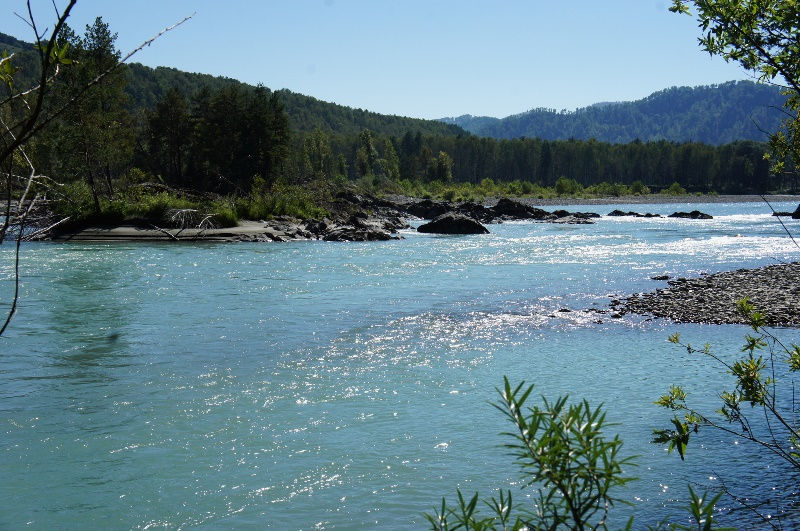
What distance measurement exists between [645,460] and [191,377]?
27.1 ft

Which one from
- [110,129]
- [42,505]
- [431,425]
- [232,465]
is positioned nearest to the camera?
[42,505]

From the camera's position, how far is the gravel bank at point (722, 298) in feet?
59.6

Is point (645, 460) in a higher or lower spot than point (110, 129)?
lower

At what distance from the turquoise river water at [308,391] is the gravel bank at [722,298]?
0.93 m

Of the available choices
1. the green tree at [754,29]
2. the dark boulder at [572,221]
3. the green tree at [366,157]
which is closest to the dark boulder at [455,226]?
the dark boulder at [572,221]

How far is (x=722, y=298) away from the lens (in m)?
20.5

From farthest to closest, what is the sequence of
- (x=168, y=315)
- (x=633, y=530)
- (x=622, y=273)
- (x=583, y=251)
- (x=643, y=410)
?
(x=583, y=251) → (x=622, y=273) → (x=168, y=315) → (x=643, y=410) → (x=633, y=530)

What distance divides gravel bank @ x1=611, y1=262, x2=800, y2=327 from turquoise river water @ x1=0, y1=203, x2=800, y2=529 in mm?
934

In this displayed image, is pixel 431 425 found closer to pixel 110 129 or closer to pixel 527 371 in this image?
pixel 527 371

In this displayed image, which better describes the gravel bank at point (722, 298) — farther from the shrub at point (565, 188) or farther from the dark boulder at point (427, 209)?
the shrub at point (565, 188)

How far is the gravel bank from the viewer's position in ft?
59.6

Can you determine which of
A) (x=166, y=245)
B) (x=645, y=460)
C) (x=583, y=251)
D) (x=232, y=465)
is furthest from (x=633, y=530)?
(x=166, y=245)

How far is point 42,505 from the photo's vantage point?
7.87 meters

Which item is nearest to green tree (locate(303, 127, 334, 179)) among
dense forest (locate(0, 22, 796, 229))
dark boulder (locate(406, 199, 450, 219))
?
dense forest (locate(0, 22, 796, 229))
